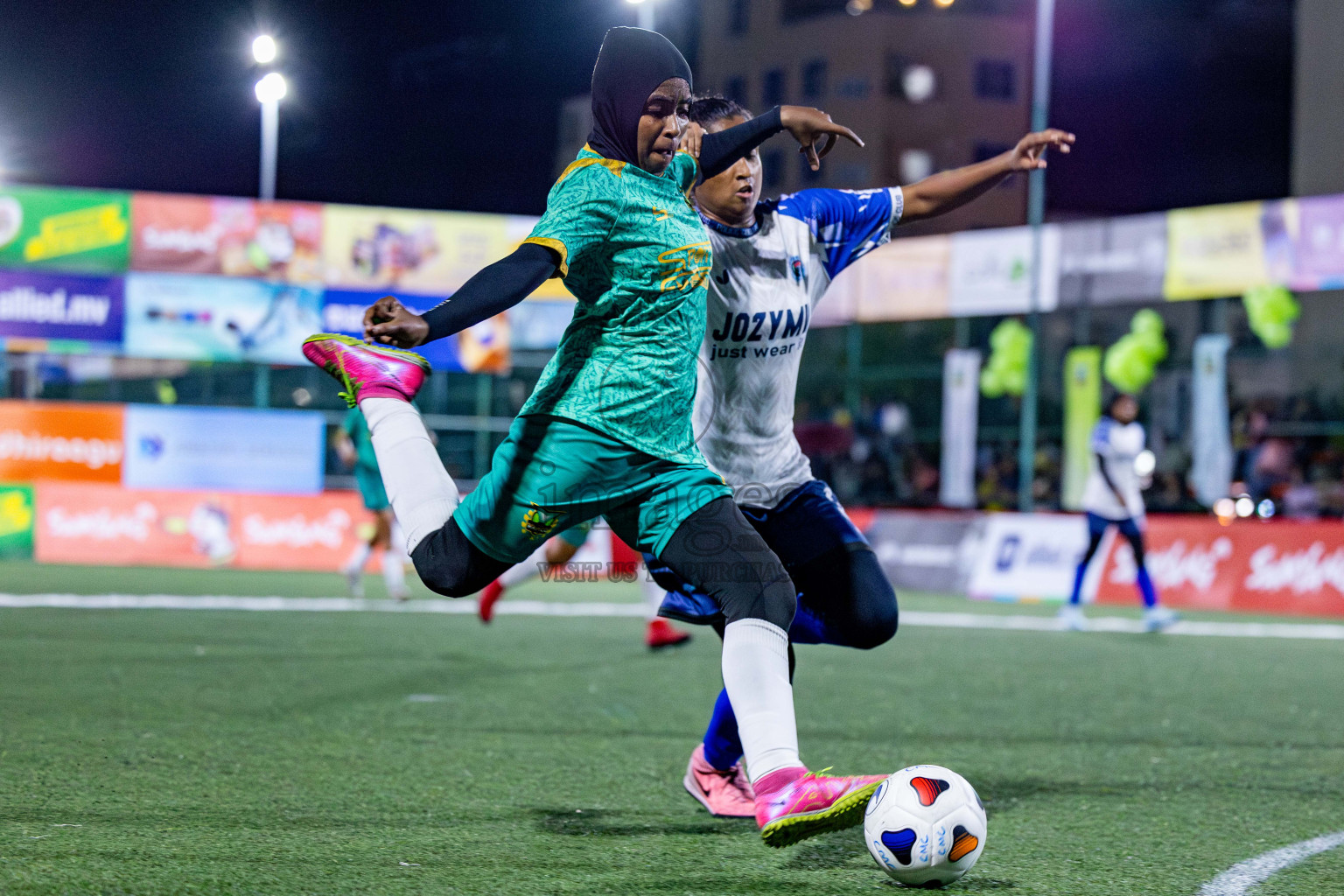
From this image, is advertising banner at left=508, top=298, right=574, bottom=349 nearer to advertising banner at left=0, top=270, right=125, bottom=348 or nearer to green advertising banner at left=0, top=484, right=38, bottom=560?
advertising banner at left=0, top=270, right=125, bottom=348

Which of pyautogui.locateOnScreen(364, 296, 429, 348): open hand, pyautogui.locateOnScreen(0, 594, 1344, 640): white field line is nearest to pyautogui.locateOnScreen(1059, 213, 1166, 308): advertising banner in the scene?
pyautogui.locateOnScreen(0, 594, 1344, 640): white field line

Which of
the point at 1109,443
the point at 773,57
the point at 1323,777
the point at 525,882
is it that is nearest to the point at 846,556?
the point at 525,882

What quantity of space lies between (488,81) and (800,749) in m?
42.2

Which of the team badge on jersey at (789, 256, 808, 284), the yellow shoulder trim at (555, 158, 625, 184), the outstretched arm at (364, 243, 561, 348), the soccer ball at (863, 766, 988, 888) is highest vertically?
the yellow shoulder trim at (555, 158, 625, 184)

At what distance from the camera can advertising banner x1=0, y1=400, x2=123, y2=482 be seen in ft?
73.8

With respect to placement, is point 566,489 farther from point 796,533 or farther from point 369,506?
point 369,506

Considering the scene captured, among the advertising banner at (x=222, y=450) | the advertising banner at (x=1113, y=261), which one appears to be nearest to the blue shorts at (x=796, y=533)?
the advertising banner at (x=1113, y=261)

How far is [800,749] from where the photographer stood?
5.77m

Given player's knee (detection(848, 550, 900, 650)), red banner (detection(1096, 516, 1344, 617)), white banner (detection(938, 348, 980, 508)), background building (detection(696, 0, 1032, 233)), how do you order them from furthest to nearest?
background building (detection(696, 0, 1032, 233)) < white banner (detection(938, 348, 980, 508)) < red banner (detection(1096, 516, 1344, 617)) < player's knee (detection(848, 550, 900, 650))

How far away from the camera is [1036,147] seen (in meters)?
4.65

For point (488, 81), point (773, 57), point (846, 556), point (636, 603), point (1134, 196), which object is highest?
point (773, 57)

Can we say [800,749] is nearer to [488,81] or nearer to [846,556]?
[846,556]

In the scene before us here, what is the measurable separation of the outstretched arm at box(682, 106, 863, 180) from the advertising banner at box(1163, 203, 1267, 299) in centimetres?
1860

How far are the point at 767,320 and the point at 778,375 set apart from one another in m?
0.20
